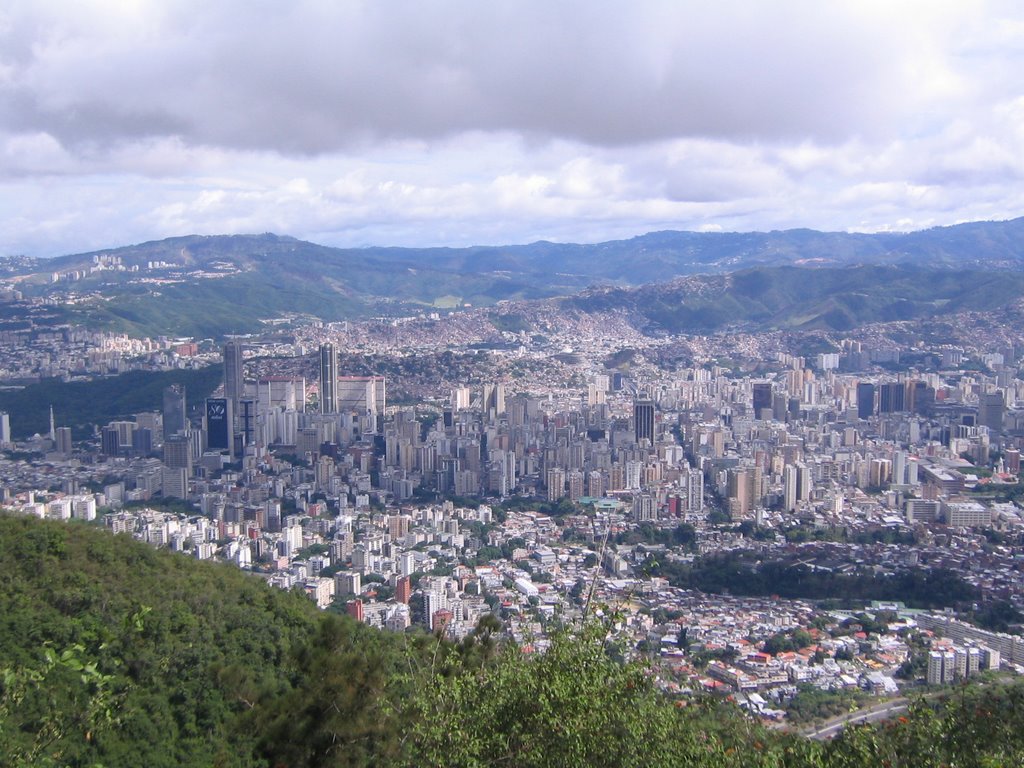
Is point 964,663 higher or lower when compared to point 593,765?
lower

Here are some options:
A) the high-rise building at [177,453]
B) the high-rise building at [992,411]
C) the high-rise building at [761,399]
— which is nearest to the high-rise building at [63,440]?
the high-rise building at [177,453]


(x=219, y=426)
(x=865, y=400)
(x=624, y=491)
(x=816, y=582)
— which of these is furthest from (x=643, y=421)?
(x=816, y=582)

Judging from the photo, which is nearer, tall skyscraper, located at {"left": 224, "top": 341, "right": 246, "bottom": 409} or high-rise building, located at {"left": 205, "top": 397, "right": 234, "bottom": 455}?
high-rise building, located at {"left": 205, "top": 397, "right": 234, "bottom": 455}

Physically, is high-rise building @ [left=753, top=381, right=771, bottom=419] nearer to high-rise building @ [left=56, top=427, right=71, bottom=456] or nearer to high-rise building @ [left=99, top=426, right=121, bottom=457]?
high-rise building @ [left=99, top=426, right=121, bottom=457]

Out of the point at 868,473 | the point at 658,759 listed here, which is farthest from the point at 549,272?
the point at 658,759

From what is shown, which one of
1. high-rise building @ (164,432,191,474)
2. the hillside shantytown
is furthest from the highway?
high-rise building @ (164,432,191,474)

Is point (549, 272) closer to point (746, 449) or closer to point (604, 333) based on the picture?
point (604, 333)
